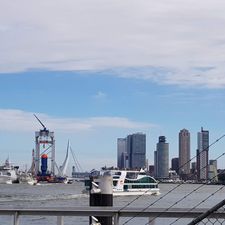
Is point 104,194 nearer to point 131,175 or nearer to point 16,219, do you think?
point 16,219

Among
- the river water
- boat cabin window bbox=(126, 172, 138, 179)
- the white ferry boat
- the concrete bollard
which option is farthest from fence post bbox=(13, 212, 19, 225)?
boat cabin window bbox=(126, 172, 138, 179)

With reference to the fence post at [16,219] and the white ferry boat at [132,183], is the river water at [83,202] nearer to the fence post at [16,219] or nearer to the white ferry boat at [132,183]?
the fence post at [16,219]

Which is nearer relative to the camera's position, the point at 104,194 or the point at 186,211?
the point at 186,211

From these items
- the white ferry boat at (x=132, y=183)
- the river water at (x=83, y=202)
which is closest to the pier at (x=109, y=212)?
the river water at (x=83, y=202)

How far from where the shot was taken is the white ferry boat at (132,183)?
→ 98.9m

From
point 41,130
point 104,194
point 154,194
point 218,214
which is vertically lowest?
point 218,214

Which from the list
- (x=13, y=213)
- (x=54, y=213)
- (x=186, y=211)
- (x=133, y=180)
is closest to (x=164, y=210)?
(x=186, y=211)

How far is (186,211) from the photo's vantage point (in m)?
8.88

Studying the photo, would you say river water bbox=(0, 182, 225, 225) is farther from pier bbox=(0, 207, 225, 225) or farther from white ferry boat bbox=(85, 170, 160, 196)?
white ferry boat bbox=(85, 170, 160, 196)

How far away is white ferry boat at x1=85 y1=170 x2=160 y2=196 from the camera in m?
98.9

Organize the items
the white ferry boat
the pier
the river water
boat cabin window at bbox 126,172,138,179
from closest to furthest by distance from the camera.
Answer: the pier → the river water → the white ferry boat → boat cabin window at bbox 126,172,138,179

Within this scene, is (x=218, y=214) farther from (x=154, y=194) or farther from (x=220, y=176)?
(x=154, y=194)

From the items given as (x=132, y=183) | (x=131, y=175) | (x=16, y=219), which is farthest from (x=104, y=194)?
(x=131, y=175)

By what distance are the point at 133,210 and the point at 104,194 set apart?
2.67 metres
